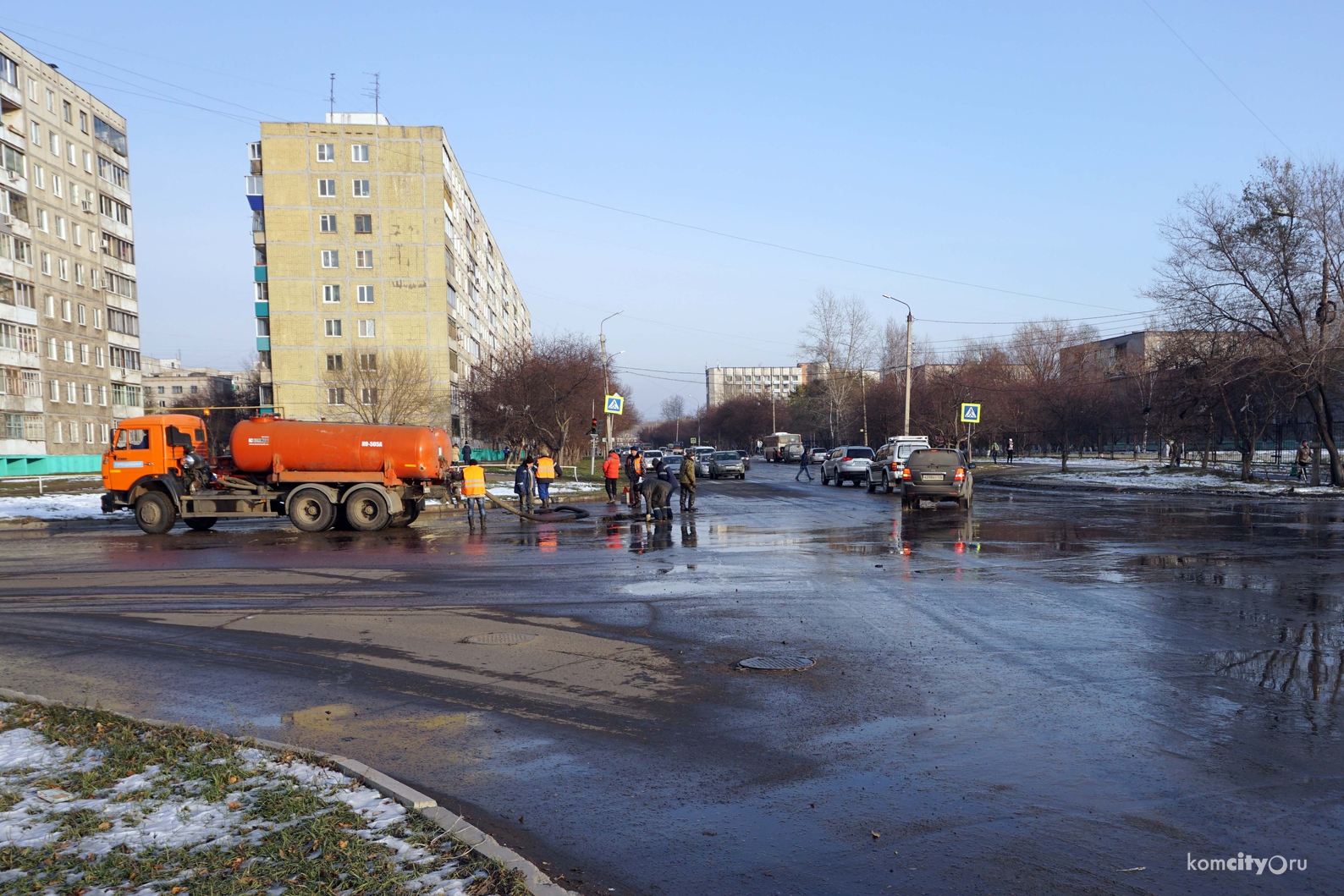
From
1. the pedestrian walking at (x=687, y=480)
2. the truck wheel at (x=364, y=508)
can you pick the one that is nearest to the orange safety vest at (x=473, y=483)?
the truck wheel at (x=364, y=508)

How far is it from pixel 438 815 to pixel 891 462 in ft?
100

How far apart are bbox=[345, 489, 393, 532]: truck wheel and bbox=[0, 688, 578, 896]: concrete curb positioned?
16.7m

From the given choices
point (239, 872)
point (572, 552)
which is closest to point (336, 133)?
point (572, 552)

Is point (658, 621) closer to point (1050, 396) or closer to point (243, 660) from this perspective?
point (243, 660)

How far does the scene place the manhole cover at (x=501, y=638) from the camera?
9120 millimetres

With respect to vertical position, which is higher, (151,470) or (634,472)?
(151,470)

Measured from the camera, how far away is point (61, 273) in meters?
60.3

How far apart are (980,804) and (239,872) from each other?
3.57m

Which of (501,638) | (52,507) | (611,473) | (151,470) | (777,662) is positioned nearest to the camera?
(777,662)

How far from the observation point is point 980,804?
4840 mm

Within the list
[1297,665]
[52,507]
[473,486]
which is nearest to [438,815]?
[1297,665]

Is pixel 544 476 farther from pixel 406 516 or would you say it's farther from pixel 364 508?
pixel 364 508

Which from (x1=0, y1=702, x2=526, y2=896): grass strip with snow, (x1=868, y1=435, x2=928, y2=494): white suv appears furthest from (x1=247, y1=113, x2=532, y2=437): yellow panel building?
(x1=0, y1=702, x2=526, y2=896): grass strip with snow

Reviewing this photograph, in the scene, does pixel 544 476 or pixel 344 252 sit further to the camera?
pixel 344 252
